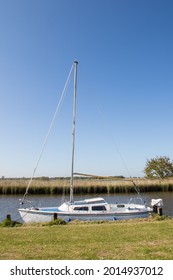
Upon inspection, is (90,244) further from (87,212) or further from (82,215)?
(87,212)

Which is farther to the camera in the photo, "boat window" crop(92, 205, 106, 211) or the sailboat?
"boat window" crop(92, 205, 106, 211)

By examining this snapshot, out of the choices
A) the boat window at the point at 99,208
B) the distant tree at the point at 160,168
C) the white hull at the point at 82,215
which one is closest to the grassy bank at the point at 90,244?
the white hull at the point at 82,215

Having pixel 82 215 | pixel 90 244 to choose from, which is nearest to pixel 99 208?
pixel 82 215

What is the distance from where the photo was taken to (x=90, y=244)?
9906mm

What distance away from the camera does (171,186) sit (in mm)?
47219

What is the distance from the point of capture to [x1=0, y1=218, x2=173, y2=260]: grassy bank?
8.34 m

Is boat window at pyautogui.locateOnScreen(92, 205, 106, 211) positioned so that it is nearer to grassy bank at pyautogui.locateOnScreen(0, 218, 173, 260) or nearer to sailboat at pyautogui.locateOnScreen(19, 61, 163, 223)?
sailboat at pyautogui.locateOnScreen(19, 61, 163, 223)

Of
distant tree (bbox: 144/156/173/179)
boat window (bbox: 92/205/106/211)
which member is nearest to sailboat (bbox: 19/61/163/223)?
boat window (bbox: 92/205/106/211)

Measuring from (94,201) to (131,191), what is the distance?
22.7 m

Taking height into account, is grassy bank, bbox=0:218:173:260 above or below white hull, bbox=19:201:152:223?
above

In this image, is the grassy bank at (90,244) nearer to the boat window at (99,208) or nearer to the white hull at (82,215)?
the white hull at (82,215)

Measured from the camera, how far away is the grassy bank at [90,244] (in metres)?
8.34

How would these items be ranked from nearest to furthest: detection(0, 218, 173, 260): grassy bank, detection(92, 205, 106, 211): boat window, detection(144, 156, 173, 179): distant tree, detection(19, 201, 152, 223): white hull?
1. detection(0, 218, 173, 260): grassy bank
2. detection(19, 201, 152, 223): white hull
3. detection(92, 205, 106, 211): boat window
4. detection(144, 156, 173, 179): distant tree
